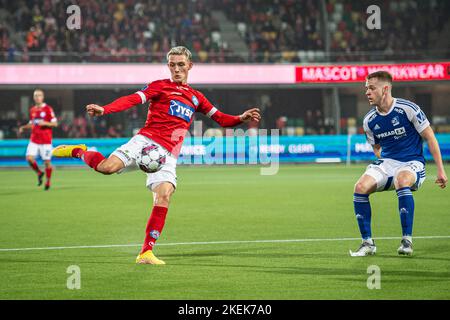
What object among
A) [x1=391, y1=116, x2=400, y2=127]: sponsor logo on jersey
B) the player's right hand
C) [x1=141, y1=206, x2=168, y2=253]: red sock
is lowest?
[x1=141, y1=206, x2=168, y2=253]: red sock

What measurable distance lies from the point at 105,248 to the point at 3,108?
96.9 feet

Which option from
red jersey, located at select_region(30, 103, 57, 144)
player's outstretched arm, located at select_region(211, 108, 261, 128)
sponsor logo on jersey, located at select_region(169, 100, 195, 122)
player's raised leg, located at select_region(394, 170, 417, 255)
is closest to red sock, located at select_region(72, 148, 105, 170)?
sponsor logo on jersey, located at select_region(169, 100, 195, 122)

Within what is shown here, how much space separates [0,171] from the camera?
2983 centimetres

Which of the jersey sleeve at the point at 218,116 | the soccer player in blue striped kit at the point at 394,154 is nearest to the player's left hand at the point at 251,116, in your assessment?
→ the jersey sleeve at the point at 218,116

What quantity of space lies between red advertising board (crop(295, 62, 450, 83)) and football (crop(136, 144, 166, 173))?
27.9 m

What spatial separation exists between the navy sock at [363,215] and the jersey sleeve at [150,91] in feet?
8.09

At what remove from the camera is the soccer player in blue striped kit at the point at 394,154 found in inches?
353

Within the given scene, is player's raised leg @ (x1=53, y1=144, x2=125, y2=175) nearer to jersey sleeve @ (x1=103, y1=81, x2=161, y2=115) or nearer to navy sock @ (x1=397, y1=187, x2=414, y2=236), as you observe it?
jersey sleeve @ (x1=103, y1=81, x2=161, y2=115)

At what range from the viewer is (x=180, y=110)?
8977 millimetres

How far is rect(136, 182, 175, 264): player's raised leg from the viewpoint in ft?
27.4

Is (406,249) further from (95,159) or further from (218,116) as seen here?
(95,159)

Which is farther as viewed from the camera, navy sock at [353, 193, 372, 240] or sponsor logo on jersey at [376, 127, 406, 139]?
sponsor logo on jersey at [376, 127, 406, 139]
